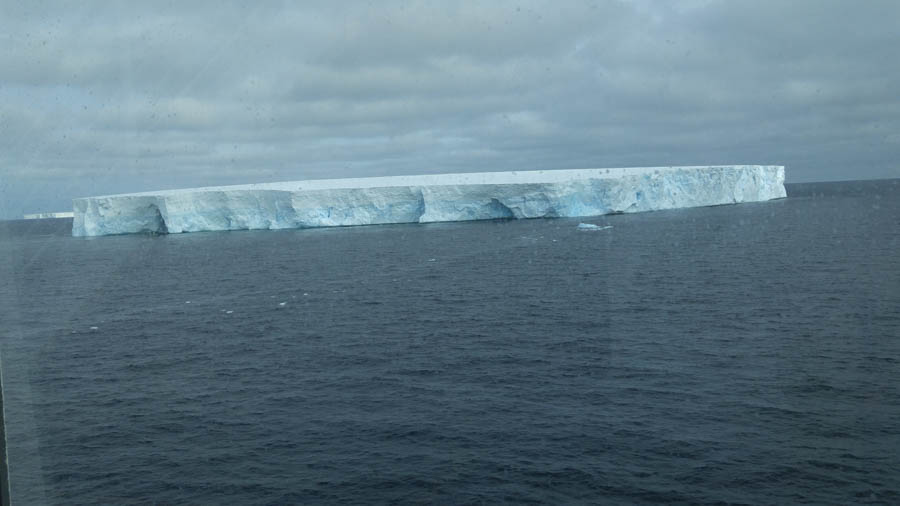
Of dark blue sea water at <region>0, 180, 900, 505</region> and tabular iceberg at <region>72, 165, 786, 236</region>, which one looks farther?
tabular iceberg at <region>72, 165, 786, 236</region>

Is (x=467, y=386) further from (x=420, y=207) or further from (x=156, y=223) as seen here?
(x=156, y=223)

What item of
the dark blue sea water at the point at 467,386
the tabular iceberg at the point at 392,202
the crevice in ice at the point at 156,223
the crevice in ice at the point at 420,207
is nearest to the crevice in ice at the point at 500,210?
the tabular iceberg at the point at 392,202

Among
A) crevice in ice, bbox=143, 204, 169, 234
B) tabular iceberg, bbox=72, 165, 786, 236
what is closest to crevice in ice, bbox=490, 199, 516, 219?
tabular iceberg, bbox=72, 165, 786, 236

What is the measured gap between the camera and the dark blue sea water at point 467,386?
8.02 meters

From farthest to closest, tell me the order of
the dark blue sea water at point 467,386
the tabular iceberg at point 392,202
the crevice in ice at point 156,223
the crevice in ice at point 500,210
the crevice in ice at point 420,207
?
the crevice in ice at point 500,210
the crevice in ice at point 156,223
the crevice in ice at point 420,207
the tabular iceberg at point 392,202
the dark blue sea water at point 467,386

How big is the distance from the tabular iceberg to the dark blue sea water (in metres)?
20.0

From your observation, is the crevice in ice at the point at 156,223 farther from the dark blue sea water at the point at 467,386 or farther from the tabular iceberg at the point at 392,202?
the dark blue sea water at the point at 467,386

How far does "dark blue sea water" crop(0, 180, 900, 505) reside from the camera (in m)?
8.02

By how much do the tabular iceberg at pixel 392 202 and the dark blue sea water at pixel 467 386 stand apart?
788 inches

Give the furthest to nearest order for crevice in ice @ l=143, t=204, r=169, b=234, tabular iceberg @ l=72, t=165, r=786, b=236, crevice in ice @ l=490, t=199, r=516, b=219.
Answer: crevice in ice @ l=490, t=199, r=516, b=219 < crevice in ice @ l=143, t=204, r=169, b=234 < tabular iceberg @ l=72, t=165, r=786, b=236

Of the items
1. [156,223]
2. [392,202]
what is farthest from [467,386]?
[156,223]

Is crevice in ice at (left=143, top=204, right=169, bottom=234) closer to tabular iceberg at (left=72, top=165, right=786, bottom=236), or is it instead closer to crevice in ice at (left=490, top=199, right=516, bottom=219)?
tabular iceberg at (left=72, top=165, right=786, bottom=236)

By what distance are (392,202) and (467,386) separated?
34776 mm

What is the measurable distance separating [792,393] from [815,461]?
2337 mm
